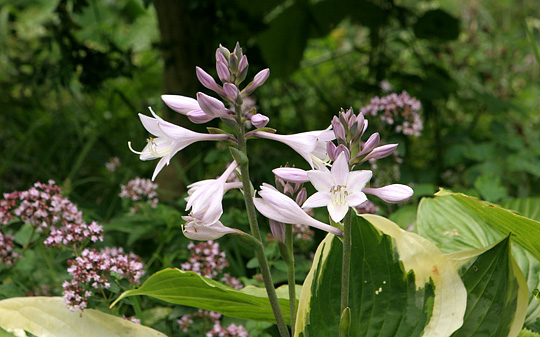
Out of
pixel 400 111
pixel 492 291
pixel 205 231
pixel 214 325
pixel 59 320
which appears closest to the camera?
pixel 205 231

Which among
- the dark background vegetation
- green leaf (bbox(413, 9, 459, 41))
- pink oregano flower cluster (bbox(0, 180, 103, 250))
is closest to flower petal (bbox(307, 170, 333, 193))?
pink oregano flower cluster (bbox(0, 180, 103, 250))

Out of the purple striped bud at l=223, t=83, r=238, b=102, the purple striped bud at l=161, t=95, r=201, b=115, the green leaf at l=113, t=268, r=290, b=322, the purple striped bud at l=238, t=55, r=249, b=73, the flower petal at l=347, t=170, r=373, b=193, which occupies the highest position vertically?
the purple striped bud at l=238, t=55, r=249, b=73

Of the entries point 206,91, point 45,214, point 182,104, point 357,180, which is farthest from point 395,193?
point 206,91

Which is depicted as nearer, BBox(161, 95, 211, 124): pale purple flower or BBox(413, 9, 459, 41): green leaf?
BBox(161, 95, 211, 124): pale purple flower

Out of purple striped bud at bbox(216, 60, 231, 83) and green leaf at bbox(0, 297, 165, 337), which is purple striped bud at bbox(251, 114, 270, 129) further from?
green leaf at bbox(0, 297, 165, 337)

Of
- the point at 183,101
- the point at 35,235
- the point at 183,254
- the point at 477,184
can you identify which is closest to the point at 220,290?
the point at 183,101

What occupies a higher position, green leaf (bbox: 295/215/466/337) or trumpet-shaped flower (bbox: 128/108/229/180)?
trumpet-shaped flower (bbox: 128/108/229/180)

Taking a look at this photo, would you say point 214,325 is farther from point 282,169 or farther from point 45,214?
point 282,169
